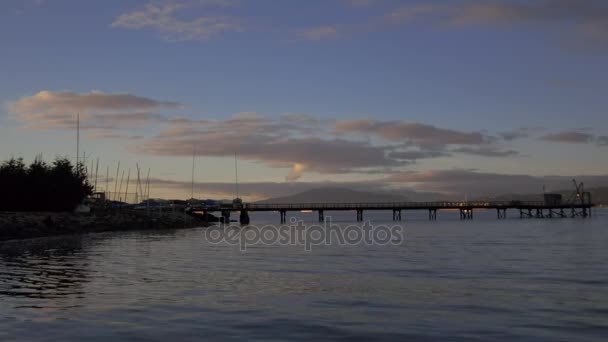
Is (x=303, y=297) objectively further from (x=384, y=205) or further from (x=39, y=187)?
(x=384, y=205)

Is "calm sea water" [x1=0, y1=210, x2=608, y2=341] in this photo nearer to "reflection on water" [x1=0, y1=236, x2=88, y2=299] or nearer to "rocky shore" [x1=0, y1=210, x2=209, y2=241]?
"reflection on water" [x1=0, y1=236, x2=88, y2=299]

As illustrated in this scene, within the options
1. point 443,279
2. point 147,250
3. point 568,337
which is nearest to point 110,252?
point 147,250

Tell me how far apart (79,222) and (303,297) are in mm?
63165

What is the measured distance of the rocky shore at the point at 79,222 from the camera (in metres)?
62.8

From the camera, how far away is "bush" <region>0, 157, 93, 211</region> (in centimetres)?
8169

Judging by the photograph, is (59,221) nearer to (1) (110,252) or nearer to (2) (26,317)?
(1) (110,252)

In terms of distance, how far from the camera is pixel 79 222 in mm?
78875

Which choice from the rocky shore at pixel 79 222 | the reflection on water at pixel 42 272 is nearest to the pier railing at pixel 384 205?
the rocky shore at pixel 79 222

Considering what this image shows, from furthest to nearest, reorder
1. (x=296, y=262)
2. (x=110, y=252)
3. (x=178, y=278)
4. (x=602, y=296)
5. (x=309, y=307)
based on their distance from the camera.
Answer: (x=110, y=252) < (x=296, y=262) < (x=178, y=278) < (x=602, y=296) < (x=309, y=307)

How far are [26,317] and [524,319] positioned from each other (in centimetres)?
1563

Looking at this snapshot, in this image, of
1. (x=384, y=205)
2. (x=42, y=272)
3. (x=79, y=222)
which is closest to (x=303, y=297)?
(x=42, y=272)

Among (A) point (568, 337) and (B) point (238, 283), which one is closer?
(A) point (568, 337)

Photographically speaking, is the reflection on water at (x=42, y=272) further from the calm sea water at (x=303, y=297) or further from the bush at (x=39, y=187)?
the bush at (x=39, y=187)

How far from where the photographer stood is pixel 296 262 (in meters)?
37.9
